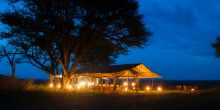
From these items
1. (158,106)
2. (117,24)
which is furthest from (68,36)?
(158,106)

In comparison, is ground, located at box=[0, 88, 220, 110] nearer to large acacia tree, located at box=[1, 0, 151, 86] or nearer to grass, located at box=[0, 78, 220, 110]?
grass, located at box=[0, 78, 220, 110]

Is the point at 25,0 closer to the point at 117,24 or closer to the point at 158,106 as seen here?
the point at 117,24

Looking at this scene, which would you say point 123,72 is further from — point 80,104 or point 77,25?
point 80,104

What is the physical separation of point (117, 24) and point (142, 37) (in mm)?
2830

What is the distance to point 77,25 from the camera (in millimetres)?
36000

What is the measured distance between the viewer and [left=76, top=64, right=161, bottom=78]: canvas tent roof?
→ 126 feet

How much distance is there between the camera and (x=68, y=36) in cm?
3669

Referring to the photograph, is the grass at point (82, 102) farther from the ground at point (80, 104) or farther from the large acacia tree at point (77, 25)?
the large acacia tree at point (77, 25)

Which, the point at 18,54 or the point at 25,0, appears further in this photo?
the point at 18,54

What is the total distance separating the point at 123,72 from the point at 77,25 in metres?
6.24

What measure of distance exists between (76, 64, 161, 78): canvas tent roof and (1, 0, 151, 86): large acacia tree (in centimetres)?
202

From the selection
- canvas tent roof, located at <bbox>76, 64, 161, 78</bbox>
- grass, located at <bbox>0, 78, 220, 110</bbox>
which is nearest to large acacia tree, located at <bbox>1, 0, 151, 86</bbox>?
canvas tent roof, located at <bbox>76, 64, 161, 78</bbox>

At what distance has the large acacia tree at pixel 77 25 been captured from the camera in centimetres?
3478

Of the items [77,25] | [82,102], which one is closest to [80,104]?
[82,102]
